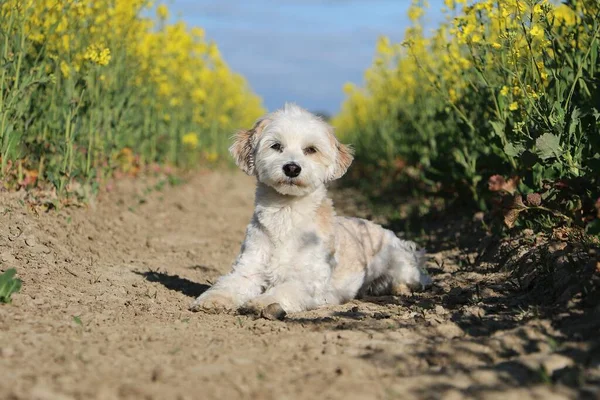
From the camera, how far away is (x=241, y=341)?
4.31 metres

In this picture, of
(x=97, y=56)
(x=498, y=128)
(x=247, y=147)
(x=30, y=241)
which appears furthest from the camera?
(x=97, y=56)

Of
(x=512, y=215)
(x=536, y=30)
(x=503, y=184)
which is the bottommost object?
(x=512, y=215)

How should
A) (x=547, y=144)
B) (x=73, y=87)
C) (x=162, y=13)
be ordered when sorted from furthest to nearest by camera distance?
(x=162, y=13) < (x=73, y=87) < (x=547, y=144)

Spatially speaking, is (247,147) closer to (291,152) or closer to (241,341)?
(291,152)

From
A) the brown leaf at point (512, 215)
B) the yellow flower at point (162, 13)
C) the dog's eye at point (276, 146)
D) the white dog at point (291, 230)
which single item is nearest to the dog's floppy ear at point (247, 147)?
the white dog at point (291, 230)

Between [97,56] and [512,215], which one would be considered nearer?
[512,215]

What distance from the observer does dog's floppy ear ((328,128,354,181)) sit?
19.8 feet

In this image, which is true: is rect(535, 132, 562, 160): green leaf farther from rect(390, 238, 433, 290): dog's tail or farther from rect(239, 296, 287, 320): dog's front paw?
rect(239, 296, 287, 320): dog's front paw

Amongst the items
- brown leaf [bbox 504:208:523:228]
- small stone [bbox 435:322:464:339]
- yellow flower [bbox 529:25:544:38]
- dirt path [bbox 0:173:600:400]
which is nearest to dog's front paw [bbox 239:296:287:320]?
dirt path [bbox 0:173:600:400]

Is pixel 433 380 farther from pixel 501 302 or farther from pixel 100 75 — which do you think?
pixel 100 75

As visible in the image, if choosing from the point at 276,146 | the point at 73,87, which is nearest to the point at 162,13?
the point at 73,87

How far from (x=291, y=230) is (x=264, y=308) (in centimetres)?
83

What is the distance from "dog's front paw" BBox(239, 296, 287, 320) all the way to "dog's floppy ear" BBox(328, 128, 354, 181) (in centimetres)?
123

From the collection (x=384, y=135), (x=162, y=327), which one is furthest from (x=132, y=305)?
(x=384, y=135)
